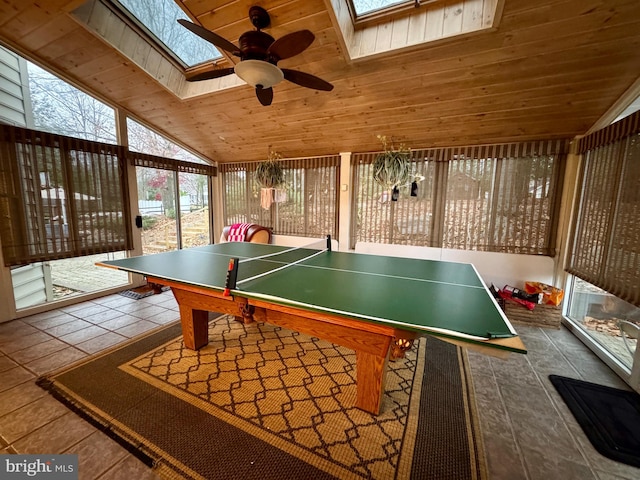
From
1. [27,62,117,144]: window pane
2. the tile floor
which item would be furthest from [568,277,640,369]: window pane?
[27,62,117,144]: window pane

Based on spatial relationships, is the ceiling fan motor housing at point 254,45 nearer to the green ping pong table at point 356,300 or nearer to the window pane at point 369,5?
the window pane at point 369,5

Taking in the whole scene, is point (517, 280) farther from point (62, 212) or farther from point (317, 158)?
point (62, 212)

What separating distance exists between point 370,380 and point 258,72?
2.13 m

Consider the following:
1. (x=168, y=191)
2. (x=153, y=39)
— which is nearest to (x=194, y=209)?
(x=168, y=191)

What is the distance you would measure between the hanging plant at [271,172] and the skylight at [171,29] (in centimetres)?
166

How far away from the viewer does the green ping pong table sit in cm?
118

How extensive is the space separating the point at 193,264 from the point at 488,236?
3523 millimetres

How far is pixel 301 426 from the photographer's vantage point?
156 centimetres

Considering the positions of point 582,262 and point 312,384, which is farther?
point 582,262

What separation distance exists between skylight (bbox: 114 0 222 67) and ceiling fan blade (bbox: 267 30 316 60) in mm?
1564

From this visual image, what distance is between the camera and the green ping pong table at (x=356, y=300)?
1177mm

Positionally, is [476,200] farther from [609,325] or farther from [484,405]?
[484,405]

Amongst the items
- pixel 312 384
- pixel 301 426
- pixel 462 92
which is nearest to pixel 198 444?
pixel 301 426

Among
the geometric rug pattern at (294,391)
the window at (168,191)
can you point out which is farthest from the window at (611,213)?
the window at (168,191)
